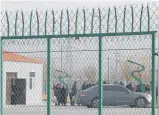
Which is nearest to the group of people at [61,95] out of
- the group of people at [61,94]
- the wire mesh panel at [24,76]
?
the group of people at [61,94]

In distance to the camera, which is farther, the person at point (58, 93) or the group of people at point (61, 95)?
the group of people at point (61, 95)

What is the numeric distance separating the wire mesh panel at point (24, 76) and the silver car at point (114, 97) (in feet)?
5.21

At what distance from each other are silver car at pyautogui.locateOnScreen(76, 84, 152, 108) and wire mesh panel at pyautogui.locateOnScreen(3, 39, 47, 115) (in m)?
1.59

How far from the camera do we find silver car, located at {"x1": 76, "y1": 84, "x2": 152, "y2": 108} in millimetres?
19031

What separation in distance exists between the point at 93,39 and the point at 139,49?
32.4 inches

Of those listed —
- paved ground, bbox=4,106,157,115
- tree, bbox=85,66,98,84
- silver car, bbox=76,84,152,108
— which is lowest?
paved ground, bbox=4,106,157,115

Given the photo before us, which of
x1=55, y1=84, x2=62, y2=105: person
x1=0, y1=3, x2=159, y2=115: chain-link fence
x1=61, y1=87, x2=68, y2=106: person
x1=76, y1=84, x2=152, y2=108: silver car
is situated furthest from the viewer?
x1=76, y1=84, x2=152, y2=108: silver car

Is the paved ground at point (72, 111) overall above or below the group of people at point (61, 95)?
below

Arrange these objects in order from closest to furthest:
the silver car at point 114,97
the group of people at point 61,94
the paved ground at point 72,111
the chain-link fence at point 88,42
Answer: the chain-link fence at point 88,42 < the group of people at point 61,94 < the paved ground at point 72,111 < the silver car at point 114,97

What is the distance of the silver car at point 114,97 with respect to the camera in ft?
62.4

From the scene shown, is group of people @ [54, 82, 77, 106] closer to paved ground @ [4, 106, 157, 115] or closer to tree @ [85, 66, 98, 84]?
paved ground @ [4, 106, 157, 115]

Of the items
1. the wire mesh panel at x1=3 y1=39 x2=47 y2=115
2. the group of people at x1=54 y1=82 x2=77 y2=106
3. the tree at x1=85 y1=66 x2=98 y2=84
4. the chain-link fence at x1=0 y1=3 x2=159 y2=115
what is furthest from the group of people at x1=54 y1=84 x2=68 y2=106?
the chain-link fence at x1=0 y1=3 x2=159 y2=115

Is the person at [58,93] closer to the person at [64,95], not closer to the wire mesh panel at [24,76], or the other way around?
the person at [64,95]

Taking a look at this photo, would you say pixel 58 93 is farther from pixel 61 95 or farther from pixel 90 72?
pixel 90 72
